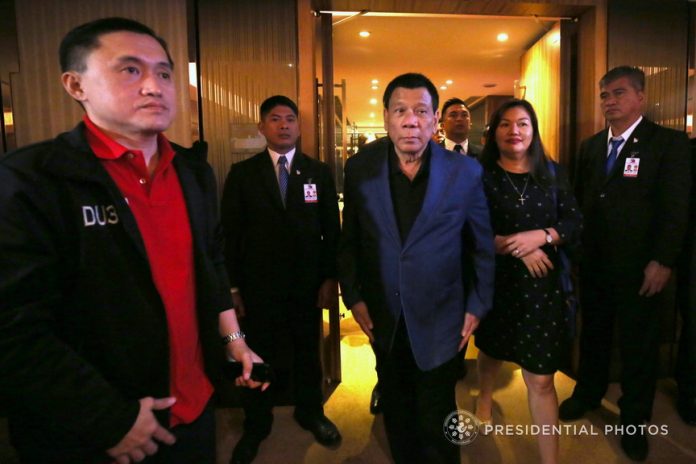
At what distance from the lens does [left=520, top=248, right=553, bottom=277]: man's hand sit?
5.86ft

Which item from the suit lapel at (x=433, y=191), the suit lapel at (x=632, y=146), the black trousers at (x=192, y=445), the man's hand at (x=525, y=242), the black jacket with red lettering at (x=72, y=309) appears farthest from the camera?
the suit lapel at (x=632, y=146)

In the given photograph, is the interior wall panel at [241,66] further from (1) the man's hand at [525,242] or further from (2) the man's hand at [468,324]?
(2) the man's hand at [468,324]

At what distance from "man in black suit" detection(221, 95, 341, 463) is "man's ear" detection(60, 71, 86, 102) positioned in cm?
119

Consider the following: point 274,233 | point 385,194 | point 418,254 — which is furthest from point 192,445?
point 274,233

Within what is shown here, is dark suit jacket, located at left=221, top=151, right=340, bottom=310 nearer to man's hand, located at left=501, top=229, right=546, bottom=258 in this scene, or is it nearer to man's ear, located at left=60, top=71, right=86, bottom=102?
man's hand, located at left=501, top=229, right=546, bottom=258

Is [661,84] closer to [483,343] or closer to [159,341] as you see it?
[483,343]

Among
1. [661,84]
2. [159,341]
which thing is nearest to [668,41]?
[661,84]

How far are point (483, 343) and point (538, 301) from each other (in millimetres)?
391

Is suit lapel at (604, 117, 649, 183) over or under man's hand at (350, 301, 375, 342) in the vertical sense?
over

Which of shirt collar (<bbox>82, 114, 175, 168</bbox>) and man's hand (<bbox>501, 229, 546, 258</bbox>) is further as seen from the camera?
man's hand (<bbox>501, 229, 546, 258</bbox>)

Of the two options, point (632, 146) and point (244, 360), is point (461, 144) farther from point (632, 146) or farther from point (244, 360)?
point (244, 360)

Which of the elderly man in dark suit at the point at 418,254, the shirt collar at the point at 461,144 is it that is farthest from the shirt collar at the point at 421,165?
the shirt collar at the point at 461,144

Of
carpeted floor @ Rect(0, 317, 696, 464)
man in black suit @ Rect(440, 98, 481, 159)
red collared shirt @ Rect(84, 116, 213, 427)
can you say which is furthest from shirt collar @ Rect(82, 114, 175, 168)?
man in black suit @ Rect(440, 98, 481, 159)

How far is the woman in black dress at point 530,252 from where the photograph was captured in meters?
1.80
